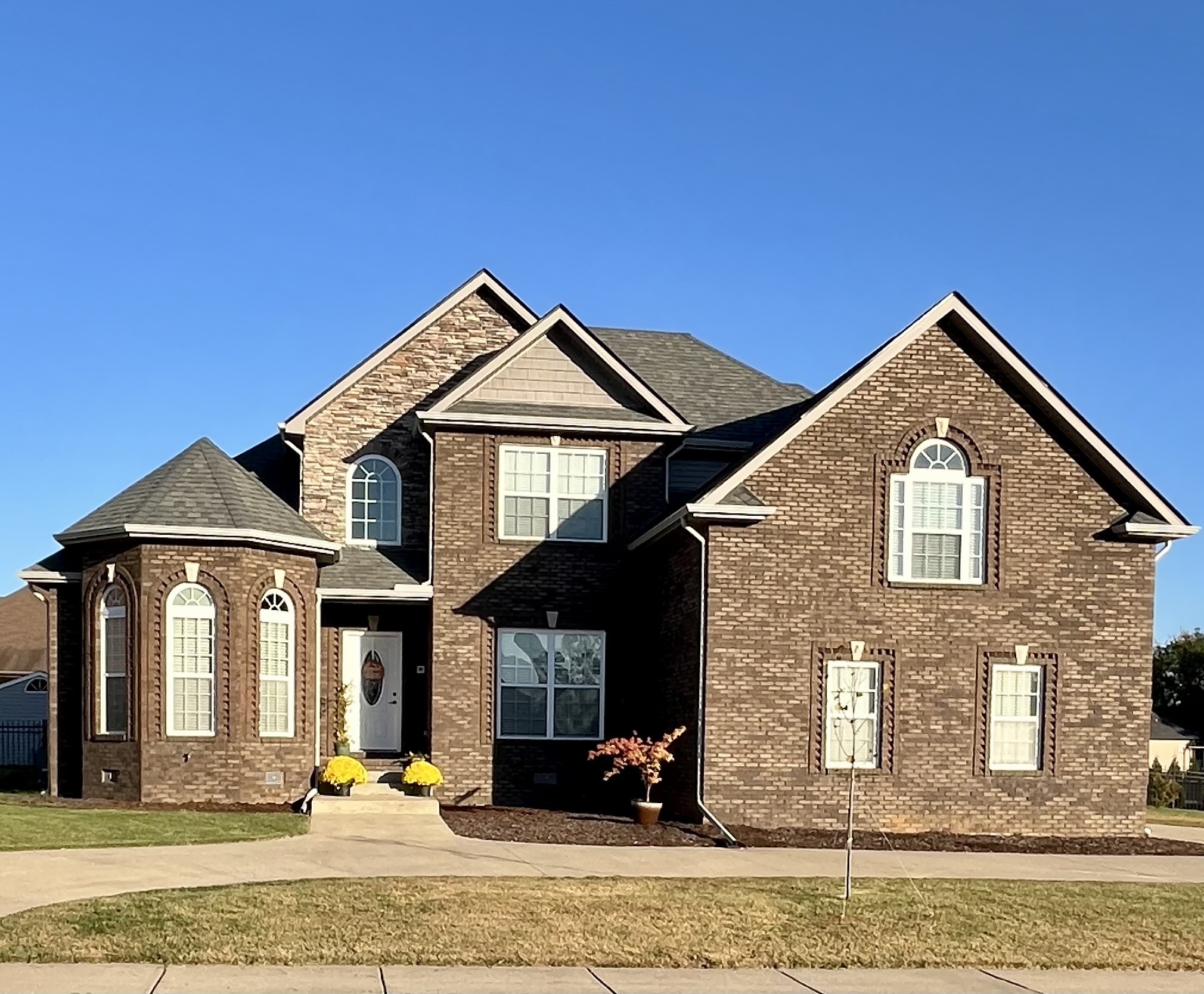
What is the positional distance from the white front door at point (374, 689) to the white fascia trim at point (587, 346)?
4.23 metres

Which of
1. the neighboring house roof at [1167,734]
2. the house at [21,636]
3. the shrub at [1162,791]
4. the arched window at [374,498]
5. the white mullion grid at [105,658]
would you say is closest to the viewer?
the white mullion grid at [105,658]

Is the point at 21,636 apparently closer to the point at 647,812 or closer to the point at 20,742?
the point at 20,742

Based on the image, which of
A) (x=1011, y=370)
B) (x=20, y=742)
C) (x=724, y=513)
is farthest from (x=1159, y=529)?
(x=20, y=742)

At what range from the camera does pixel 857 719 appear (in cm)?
1894

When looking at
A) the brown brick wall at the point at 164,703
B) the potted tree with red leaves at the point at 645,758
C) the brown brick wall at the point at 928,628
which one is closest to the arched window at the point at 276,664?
the brown brick wall at the point at 164,703

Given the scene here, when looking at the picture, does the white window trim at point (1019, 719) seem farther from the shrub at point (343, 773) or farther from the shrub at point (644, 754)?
the shrub at point (343, 773)

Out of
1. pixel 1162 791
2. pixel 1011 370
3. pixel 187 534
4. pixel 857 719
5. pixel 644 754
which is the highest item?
pixel 1011 370

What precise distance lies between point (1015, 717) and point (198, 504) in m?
12.4

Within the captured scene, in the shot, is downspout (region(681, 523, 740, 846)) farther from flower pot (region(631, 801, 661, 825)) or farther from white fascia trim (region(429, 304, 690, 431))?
white fascia trim (region(429, 304, 690, 431))

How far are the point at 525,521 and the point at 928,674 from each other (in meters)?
6.77

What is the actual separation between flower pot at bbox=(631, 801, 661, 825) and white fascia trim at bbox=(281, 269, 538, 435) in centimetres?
874

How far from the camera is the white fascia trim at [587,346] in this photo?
2159 cm

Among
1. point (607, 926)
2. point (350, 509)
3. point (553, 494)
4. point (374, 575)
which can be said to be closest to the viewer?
point (607, 926)

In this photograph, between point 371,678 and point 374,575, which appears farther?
point 371,678
